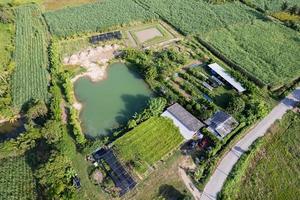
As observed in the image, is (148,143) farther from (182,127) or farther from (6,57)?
(6,57)

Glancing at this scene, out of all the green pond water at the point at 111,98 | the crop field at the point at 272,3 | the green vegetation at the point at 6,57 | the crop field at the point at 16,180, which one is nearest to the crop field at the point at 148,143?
the green pond water at the point at 111,98

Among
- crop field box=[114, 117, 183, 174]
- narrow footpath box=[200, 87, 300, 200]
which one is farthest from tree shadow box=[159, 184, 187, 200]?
crop field box=[114, 117, 183, 174]

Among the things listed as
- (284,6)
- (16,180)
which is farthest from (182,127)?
(284,6)

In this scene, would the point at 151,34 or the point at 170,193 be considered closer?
the point at 170,193

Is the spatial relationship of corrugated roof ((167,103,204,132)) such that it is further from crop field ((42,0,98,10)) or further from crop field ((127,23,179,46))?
crop field ((42,0,98,10))

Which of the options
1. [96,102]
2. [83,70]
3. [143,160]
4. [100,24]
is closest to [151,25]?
[100,24]

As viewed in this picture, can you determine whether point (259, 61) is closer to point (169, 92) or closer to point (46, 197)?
point (169, 92)
